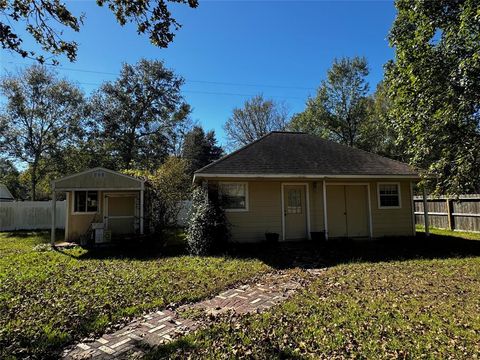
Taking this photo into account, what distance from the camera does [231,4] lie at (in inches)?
380

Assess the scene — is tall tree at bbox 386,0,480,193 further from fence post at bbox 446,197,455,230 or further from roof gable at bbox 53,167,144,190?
roof gable at bbox 53,167,144,190

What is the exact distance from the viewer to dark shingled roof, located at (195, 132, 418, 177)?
37.9ft

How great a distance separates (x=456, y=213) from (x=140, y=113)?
76.8ft

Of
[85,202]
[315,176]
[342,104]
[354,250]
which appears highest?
[342,104]

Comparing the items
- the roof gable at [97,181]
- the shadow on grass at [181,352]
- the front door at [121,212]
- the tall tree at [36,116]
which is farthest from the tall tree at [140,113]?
the shadow on grass at [181,352]

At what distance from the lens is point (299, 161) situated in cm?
1266

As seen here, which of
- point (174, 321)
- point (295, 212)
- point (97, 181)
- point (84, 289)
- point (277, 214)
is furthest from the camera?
point (97, 181)

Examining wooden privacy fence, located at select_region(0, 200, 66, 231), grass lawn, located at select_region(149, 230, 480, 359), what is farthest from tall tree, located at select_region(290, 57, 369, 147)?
grass lawn, located at select_region(149, 230, 480, 359)

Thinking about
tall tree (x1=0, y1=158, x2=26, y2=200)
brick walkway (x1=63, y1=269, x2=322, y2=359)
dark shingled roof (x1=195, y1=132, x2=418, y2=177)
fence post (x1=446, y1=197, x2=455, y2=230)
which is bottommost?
brick walkway (x1=63, y1=269, x2=322, y2=359)

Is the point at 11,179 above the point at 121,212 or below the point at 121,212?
above

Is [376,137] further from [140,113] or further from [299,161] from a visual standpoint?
[140,113]

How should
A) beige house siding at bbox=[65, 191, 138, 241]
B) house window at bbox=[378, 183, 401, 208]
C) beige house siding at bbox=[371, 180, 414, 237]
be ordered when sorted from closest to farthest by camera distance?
1. beige house siding at bbox=[371, 180, 414, 237]
2. house window at bbox=[378, 183, 401, 208]
3. beige house siding at bbox=[65, 191, 138, 241]

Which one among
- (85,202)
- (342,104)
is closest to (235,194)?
(85,202)

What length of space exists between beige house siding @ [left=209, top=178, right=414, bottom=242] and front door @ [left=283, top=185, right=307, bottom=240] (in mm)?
256
